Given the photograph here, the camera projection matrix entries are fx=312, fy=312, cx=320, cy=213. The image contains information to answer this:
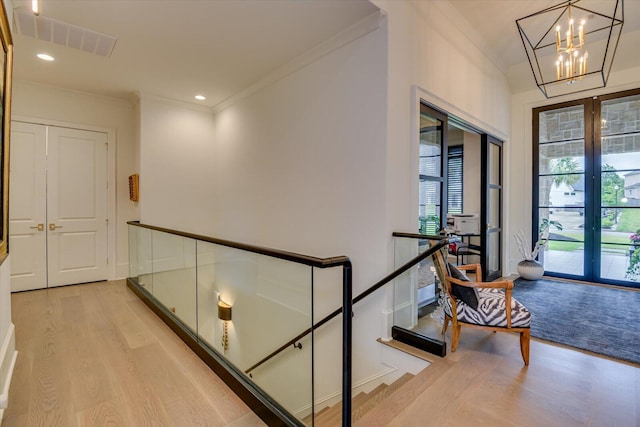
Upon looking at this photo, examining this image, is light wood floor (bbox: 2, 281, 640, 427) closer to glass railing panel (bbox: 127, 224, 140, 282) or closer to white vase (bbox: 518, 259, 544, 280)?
glass railing panel (bbox: 127, 224, 140, 282)

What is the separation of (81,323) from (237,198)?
2.60 m

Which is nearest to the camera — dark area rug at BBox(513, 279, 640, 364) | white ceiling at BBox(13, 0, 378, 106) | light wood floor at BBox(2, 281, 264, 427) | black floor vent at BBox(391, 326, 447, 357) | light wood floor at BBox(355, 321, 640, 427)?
light wood floor at BBox(355, 321, 640, 427)

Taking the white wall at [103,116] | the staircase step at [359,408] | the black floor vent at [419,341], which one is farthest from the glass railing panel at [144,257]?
the black floor vent at [419,341]

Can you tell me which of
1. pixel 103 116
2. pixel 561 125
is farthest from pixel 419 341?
pixel 103 116

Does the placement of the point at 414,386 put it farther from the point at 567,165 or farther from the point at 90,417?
the point at 567,165

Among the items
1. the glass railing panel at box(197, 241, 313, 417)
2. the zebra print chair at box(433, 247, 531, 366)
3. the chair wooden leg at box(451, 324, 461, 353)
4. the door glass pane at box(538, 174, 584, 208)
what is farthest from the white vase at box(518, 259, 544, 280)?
the glass railing panel at box(197, 241, 313, 417)

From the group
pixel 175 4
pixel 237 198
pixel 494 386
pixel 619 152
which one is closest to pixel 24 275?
pixel 237 198

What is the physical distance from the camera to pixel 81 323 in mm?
3422

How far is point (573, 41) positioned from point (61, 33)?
19.2ft

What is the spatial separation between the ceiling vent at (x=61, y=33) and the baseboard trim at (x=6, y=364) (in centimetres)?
289

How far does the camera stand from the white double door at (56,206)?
4609 millimetres

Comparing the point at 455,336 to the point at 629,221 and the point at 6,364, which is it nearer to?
the point at 6,364

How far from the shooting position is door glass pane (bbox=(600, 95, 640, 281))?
4.63 m

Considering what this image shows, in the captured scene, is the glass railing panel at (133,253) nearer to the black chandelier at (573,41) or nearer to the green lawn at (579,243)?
the black chandelier at (573,41)
